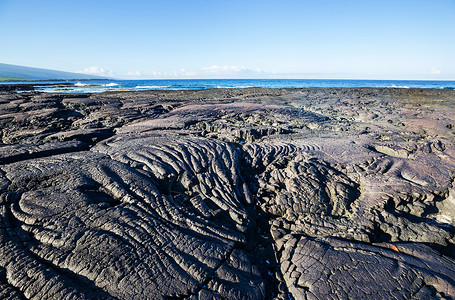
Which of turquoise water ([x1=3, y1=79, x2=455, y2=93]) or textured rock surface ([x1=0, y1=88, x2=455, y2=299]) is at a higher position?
turquoise water ([x1=3, y1=79, x2=455, y2=93])

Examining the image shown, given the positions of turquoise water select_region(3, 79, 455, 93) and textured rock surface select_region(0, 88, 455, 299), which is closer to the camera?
textured rock surface select_region(0, 88, 455, 299)

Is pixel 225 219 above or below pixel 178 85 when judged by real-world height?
below

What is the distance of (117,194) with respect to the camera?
3.67 m

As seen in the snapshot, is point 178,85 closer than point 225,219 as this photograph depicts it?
No

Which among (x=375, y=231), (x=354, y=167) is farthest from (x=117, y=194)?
(x=354, y=167)

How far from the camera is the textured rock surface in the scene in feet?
8.13

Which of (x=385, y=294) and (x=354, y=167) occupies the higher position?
(x=354, y=167)

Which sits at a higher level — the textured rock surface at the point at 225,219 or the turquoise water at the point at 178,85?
the turquoise water at the point at 178,85

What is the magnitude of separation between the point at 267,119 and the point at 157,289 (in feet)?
26.5

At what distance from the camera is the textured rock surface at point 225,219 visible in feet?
8.13

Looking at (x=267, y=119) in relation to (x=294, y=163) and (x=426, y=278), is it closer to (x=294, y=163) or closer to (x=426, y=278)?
(x=294, y=163)

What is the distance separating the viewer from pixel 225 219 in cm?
363

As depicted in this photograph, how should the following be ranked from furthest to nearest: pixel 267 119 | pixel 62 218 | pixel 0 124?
pixel 267 119 → pixel 0 124 → pixel 62 218

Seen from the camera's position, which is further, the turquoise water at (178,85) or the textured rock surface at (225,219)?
the turquoise water at (178,85)
